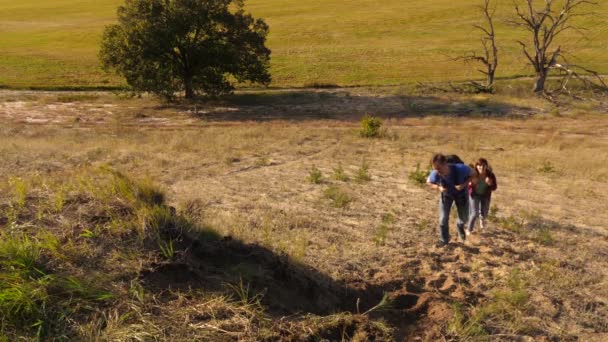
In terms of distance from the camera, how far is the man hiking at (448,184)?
7782mm

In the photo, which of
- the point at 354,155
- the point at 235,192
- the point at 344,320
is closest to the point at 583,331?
the point at 344,320

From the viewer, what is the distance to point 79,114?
83.5 feet

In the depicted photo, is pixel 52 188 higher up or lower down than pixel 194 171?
higher up

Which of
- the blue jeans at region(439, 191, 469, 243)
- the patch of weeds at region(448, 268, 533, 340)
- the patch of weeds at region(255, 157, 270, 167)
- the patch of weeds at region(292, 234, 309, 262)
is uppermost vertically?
the blue jeans at region(439, 191, 469, 243)

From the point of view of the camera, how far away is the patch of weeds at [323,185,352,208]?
10.3 m

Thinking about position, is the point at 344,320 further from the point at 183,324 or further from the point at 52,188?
the point at 52,188

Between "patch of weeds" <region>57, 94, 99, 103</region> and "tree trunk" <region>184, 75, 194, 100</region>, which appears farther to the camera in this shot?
"patch of weeds" <region>57, 94, 99, 103</region>

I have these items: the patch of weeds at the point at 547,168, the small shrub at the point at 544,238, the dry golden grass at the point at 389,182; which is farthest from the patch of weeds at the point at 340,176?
the patch of weeds at the point at 547,168

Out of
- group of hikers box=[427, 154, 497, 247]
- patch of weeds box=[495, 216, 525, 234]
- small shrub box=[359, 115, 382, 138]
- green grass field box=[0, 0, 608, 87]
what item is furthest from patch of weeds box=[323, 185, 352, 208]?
green grass field box=[0, 0, 608, 87]

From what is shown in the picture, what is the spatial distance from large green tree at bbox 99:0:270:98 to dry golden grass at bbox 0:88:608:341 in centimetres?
150

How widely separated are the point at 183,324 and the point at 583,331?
14.6 ft

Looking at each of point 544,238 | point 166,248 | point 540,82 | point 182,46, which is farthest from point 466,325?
point 540,82

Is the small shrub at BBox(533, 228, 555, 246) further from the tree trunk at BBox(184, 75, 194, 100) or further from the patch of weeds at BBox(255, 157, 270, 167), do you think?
the tree trunk at BBox(184, 75, 194, 100)

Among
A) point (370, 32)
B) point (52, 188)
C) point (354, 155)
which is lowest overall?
point (354, 155)
